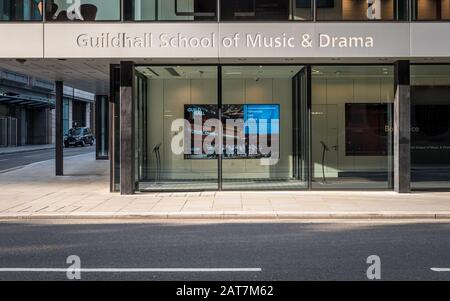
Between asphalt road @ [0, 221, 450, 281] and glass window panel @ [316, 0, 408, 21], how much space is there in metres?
6.20

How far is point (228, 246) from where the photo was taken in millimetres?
8836

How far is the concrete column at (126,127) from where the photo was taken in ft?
51.6

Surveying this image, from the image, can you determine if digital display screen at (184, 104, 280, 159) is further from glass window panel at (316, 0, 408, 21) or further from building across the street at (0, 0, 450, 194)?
glass window panel at (316, 0, 408, 21)

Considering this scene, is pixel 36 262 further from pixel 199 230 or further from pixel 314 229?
pixel 314 229

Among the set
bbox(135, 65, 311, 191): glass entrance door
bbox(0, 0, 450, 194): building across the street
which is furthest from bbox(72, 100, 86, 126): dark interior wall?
bbox(135, 65, 311, 191): glass entrance door

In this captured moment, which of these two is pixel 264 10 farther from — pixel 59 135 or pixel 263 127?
pixel 59 135

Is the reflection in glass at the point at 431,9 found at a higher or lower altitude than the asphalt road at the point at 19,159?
higher

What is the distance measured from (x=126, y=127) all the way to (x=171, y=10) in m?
3.26

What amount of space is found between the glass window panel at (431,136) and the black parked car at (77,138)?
47.6 metres

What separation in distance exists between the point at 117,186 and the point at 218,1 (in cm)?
563

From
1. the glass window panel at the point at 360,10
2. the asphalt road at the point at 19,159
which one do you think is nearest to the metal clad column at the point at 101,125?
the asphalt road at the point at 19,159

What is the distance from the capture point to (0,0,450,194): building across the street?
15.0 m

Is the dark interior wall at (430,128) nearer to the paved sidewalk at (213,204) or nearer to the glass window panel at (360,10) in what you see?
the paved sidewalk at (213,204)
